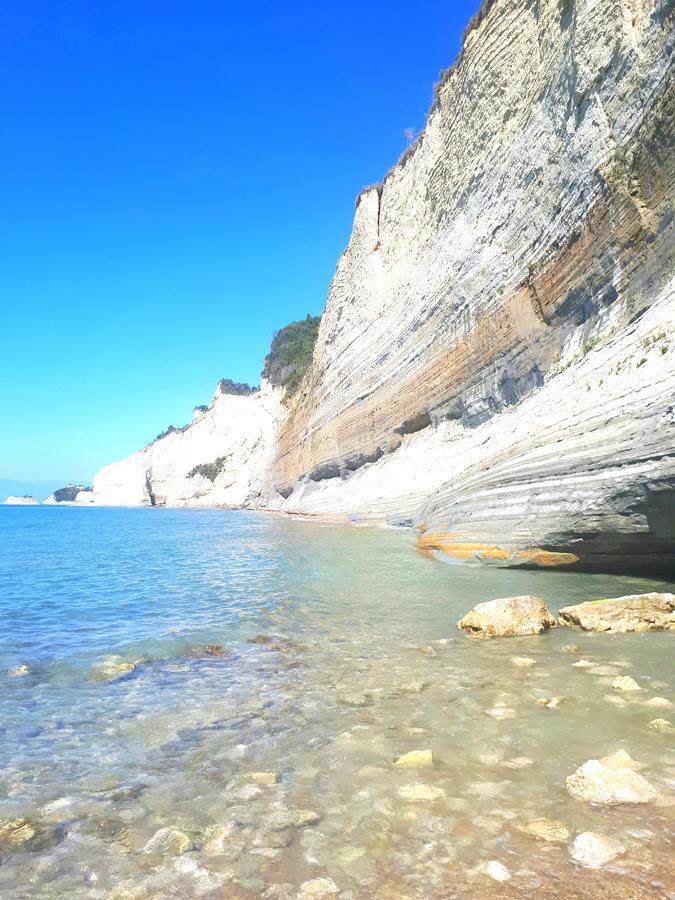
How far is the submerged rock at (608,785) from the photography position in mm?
2701

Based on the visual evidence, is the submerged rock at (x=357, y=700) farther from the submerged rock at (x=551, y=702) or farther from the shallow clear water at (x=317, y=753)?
the submerged rock at (x=551, y=702)

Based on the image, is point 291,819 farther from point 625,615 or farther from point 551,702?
point 625,615

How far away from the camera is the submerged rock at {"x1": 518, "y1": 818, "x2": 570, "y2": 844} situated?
2.46 m

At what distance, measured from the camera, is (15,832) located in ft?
9.00

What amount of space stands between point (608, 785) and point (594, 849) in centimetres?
49

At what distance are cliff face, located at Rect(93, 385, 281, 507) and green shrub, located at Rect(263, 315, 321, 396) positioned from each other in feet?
7.32

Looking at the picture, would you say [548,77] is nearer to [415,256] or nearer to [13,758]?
[415,256]

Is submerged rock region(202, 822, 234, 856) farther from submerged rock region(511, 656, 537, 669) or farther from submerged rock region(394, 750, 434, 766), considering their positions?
submerged rock region(511, 656, 537, 669)

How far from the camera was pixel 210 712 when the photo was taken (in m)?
4.20

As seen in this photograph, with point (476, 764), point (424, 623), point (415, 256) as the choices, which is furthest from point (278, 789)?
point (415, 256)

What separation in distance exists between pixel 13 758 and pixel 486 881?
9.39ft

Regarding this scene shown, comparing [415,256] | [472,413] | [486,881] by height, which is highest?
[415,256]

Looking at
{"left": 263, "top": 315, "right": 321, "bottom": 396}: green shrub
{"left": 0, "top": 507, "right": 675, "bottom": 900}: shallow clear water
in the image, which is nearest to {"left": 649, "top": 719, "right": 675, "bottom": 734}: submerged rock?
{"left": 0, "top": 507, "right": 675, "bottom": 900}: shallow clear water

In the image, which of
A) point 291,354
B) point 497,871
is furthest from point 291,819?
point 291,354
